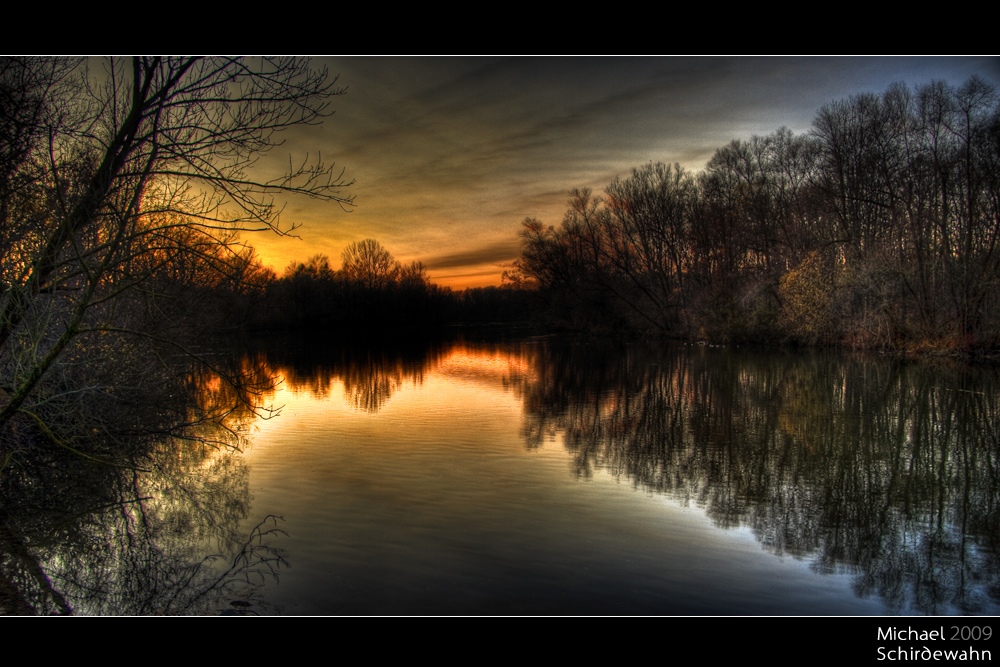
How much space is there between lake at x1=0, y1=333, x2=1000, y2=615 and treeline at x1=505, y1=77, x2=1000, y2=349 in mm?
14098

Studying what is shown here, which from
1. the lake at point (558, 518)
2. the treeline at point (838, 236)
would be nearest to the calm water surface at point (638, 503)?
the lake at point (558, 518)

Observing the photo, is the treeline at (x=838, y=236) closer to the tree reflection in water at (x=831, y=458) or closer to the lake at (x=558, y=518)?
the tree reflection in water at (x=831, y=458)

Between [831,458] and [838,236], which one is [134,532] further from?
[838,236]

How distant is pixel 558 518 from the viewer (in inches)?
269

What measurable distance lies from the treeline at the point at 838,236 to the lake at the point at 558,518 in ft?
46.3

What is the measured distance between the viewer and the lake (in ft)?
16.3

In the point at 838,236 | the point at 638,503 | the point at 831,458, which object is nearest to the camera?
the point at 638,503

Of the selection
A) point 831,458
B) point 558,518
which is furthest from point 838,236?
point 558,518

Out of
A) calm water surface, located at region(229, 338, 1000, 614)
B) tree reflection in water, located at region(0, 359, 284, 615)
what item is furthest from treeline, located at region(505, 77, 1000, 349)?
tree reflection in water, located at region(0, 359, 284, 615)

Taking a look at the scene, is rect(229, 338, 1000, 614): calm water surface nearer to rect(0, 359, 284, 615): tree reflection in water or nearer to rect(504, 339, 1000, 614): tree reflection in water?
rect(504, 339, 1000, 614): tree reflection in water

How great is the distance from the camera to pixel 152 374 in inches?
563

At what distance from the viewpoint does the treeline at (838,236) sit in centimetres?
2539

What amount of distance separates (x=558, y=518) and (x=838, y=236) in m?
31.3
